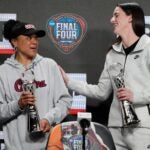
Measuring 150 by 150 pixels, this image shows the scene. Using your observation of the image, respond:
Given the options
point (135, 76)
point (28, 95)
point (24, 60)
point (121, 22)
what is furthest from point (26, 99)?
point (121, 22)

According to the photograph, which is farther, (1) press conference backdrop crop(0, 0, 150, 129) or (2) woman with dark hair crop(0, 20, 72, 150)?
(1) press conference backdrop crop(0, 0, 150, 129)

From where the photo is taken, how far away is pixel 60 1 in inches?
117

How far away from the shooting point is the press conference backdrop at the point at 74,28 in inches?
116

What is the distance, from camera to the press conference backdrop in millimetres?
2947

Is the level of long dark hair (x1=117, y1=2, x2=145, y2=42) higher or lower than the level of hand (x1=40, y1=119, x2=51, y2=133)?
higher

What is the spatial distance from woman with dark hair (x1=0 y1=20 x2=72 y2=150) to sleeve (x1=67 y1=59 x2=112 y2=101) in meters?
0.21

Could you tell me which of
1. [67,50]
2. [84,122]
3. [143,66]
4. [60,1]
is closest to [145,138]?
[143,66]

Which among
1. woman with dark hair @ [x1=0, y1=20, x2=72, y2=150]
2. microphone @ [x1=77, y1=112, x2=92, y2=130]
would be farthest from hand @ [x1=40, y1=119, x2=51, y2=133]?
microphone @ [x1=77, y1=112, x2=92, y2=130]

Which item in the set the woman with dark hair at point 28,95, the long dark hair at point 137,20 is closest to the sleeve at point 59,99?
the woman with dark hair at point 28,95

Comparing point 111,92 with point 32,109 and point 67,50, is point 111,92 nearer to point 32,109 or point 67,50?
point 67,50

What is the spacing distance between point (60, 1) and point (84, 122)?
50.3 inches

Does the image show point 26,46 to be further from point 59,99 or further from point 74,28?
point 74,28

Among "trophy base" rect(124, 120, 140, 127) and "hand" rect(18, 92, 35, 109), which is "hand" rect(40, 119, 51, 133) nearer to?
"hand" rect(18, 92, 35, 109)

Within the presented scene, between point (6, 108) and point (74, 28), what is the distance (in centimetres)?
81
